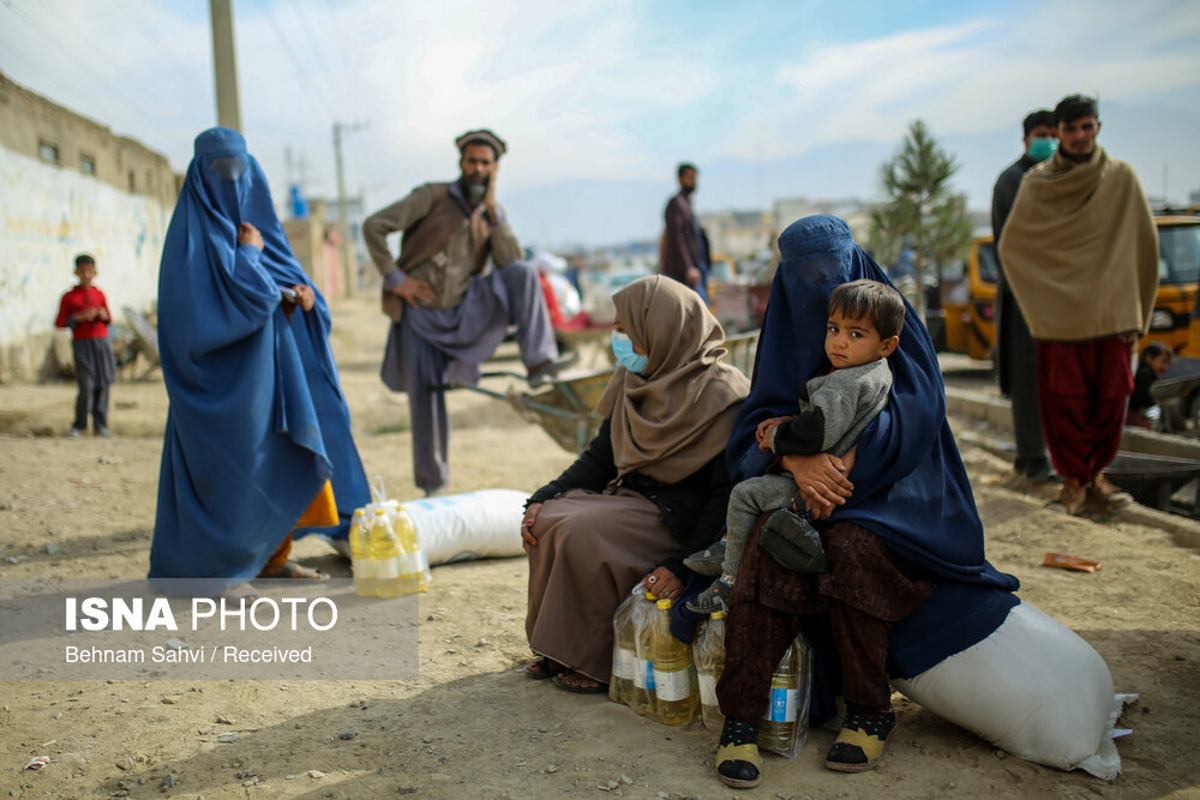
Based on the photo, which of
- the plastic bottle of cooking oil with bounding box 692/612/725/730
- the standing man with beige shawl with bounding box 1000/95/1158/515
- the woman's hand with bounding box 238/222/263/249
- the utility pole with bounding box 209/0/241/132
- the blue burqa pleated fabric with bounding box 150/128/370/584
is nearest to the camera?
the plastic bottle of cooking oil with bounding box 692/612/725/730

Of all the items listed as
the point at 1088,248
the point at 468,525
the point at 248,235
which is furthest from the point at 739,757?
the point at 1088,248

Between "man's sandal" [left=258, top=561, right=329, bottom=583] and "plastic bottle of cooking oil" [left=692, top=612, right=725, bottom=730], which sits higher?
"plastic bottle of cooking oil" [left=692, top=612, right=725, bottom=730]

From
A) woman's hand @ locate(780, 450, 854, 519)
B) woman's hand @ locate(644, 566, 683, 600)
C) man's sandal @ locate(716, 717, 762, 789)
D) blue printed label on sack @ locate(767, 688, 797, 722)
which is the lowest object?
man's sandal @ locate(716, 717, 762, 789)

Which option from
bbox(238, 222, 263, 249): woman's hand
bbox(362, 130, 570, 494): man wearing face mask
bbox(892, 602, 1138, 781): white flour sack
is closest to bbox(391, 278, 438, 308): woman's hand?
bbox(362, 130, 570, 494): man wearing face mask

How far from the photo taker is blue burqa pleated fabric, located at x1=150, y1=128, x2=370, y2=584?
3.94m

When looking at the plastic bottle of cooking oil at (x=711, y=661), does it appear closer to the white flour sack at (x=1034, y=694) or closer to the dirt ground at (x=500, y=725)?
the dirt ground at (x=500, y=725)

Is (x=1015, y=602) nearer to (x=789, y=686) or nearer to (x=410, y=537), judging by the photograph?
(x=789, y=686)

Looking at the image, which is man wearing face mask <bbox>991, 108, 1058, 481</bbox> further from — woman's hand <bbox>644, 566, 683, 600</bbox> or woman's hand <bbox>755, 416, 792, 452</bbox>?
woman's hand <bbox>644, 566, 683, 600</bbox>

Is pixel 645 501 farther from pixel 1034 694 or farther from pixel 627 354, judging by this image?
pixel 1034 694

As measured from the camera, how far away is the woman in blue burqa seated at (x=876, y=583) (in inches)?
90.4

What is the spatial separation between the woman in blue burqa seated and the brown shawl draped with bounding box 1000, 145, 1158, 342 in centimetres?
264

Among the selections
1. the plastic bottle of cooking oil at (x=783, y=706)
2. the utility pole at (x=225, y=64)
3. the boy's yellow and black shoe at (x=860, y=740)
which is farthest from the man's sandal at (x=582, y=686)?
the utility pole at (x=225, y=64)

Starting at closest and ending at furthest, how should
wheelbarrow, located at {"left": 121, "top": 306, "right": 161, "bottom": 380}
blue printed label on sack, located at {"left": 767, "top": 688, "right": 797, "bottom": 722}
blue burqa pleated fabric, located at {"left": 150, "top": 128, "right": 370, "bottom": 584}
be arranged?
blue printed label on sack, located at {"left": 767, "top": 688, "right": 797, "bottom": 722} < blue burqa pleated fabric, located at {"left": 150, "top": 128, "right": 370, "bottom": 584} < wheelbarrow, located at {"left": 121, "top": 306, "right": 161, "bottom": 380}

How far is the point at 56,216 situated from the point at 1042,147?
11315 mm
